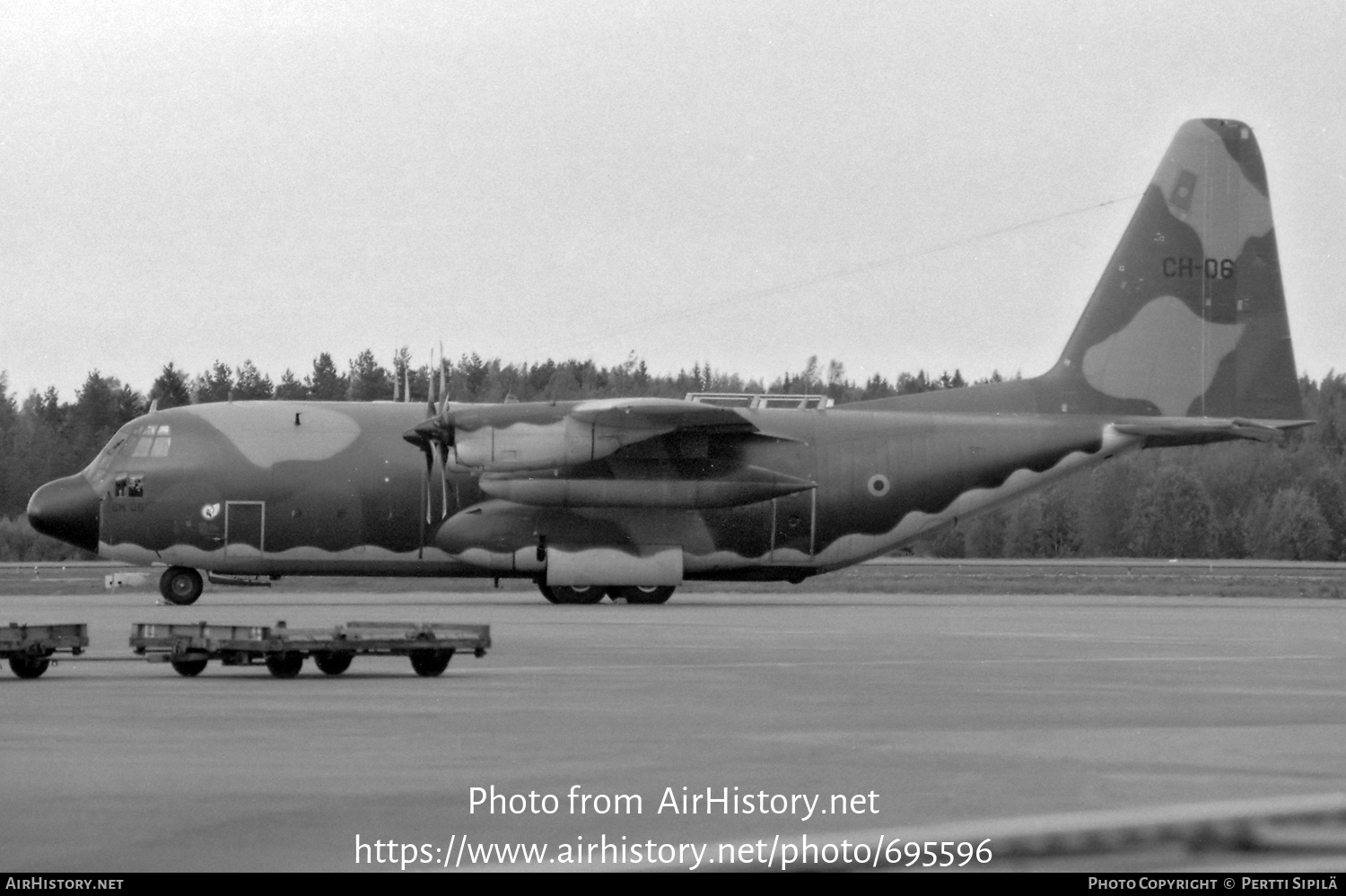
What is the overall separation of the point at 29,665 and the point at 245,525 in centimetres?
1800

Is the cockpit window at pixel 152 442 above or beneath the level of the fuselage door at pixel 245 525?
above

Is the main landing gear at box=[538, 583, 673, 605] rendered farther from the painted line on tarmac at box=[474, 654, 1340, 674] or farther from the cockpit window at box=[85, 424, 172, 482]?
the painted line on tarmac at box=[474, 654, 1340, 674]

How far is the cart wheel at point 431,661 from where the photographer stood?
17.8m

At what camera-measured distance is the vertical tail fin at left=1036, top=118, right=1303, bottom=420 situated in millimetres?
38219

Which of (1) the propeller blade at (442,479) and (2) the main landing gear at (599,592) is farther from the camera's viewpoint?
(2) the main landing gear at (599,592)

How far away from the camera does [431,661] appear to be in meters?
17.8

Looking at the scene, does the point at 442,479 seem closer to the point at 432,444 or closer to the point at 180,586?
the point at 432,444

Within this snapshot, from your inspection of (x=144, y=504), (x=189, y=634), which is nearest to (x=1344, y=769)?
(x=189, y=634)

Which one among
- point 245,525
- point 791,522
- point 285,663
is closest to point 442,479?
point 245,525

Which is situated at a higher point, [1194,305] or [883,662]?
[1194,305]

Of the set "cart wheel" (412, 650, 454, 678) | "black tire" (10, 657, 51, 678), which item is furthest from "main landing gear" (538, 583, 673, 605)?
"black tire" (10, 657, 51, 678)

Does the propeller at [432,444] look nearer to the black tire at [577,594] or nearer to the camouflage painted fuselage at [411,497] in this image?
the camouflage painted fuselage at [411,497]

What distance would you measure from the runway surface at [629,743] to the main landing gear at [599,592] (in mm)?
11793

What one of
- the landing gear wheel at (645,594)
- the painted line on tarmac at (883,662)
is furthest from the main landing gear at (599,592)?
the painted line on tarmac at (883,662)
